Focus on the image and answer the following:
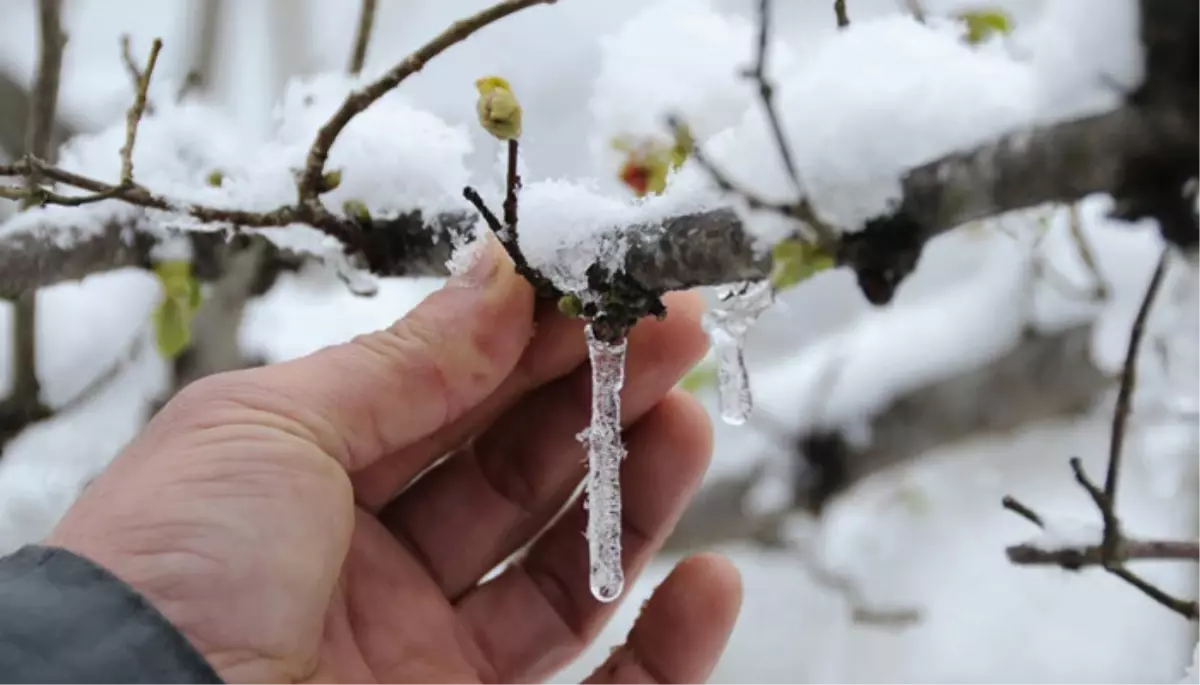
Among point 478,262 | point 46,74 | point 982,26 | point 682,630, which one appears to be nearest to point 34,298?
point 46,74

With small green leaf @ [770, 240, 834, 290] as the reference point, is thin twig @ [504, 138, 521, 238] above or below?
above

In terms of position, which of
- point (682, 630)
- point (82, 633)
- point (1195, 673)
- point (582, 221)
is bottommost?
point (682, 630)

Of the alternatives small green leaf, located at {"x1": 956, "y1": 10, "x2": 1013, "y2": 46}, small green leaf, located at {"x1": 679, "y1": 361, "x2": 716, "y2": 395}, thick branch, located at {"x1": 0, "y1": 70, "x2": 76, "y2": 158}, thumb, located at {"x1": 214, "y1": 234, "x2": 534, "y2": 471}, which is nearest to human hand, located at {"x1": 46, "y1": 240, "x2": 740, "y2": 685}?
thumb, located at {"x1": 214, "y1": 234, "x2": 534, "y2": 471}

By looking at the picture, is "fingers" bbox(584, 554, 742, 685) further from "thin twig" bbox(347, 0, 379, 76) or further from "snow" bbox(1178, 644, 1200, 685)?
"thin twig" bbox(347, 0, 379, 76)

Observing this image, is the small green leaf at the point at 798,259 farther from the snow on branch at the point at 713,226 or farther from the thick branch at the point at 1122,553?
the thick branch at the point at 1122,553

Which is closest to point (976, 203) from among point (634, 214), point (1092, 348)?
point (634, 214)

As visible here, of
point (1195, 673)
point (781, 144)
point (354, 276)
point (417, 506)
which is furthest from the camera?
point (417, 506)

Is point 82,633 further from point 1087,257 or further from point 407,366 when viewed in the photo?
point 1087,257
